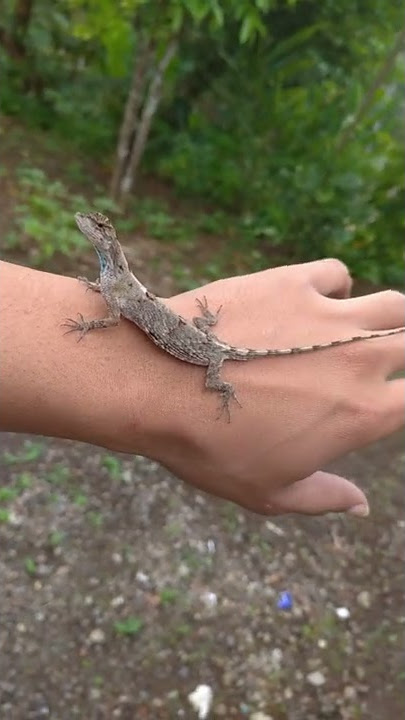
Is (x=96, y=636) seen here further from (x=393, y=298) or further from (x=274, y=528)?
(x=393, y=298)

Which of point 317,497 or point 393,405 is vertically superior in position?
point 393,405

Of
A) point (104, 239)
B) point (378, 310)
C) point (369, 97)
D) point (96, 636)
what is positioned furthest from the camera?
point (369, 97)

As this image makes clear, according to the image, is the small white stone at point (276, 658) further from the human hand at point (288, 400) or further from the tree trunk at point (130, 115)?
the tree trunk at point (130, 115)

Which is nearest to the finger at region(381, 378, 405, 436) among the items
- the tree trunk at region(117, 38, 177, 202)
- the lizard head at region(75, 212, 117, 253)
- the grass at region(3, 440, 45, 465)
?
the lizard head at region(75, 212, 117, 253)

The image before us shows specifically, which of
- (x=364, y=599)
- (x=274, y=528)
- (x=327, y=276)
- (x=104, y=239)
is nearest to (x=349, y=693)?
(x=364, y=599)

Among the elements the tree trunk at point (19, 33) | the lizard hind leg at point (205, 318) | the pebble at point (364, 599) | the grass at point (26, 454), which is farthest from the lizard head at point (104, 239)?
the tree trunk at point (19, 33)

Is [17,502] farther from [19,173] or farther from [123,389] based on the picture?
[19,173]

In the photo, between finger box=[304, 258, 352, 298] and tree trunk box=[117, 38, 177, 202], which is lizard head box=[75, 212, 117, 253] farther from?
tree trunk box=[117, 38, 177, 202]
